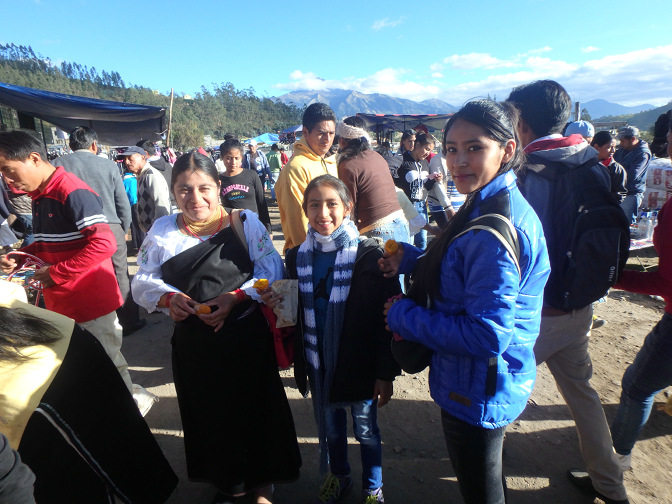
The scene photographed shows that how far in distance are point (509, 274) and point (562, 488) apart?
1.89 metres

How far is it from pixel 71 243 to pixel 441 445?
2937 mm

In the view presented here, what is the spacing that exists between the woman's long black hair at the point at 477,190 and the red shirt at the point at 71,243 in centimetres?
215

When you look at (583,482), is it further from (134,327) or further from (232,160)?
(134,327)

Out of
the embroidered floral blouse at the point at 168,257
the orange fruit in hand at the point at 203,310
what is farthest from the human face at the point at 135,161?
the orange fruit in hand at the point at 203,310

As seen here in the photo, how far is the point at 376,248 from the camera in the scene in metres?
1.75

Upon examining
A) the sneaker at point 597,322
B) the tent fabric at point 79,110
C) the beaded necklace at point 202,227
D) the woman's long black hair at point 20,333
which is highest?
the tent fabric at point 79,110

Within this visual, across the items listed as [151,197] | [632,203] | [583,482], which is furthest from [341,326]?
[632,203]

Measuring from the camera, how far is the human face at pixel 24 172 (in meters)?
2.10

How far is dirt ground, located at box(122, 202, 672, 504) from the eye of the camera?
2139mm

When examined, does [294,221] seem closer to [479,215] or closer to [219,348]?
[219,348]

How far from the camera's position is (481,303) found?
1.13 meters

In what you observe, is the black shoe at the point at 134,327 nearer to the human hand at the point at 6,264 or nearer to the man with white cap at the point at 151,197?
the man with white cap at the point at 151,197

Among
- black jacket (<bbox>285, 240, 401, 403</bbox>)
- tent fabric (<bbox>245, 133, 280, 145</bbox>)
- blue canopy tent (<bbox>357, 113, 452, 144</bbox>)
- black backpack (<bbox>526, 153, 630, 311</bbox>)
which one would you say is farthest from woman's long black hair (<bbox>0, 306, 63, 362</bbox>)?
tent fabric (<bbox>245, 133, 280, 145</bbox>)

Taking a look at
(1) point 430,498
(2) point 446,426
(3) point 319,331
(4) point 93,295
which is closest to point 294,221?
(3) point 319,331
